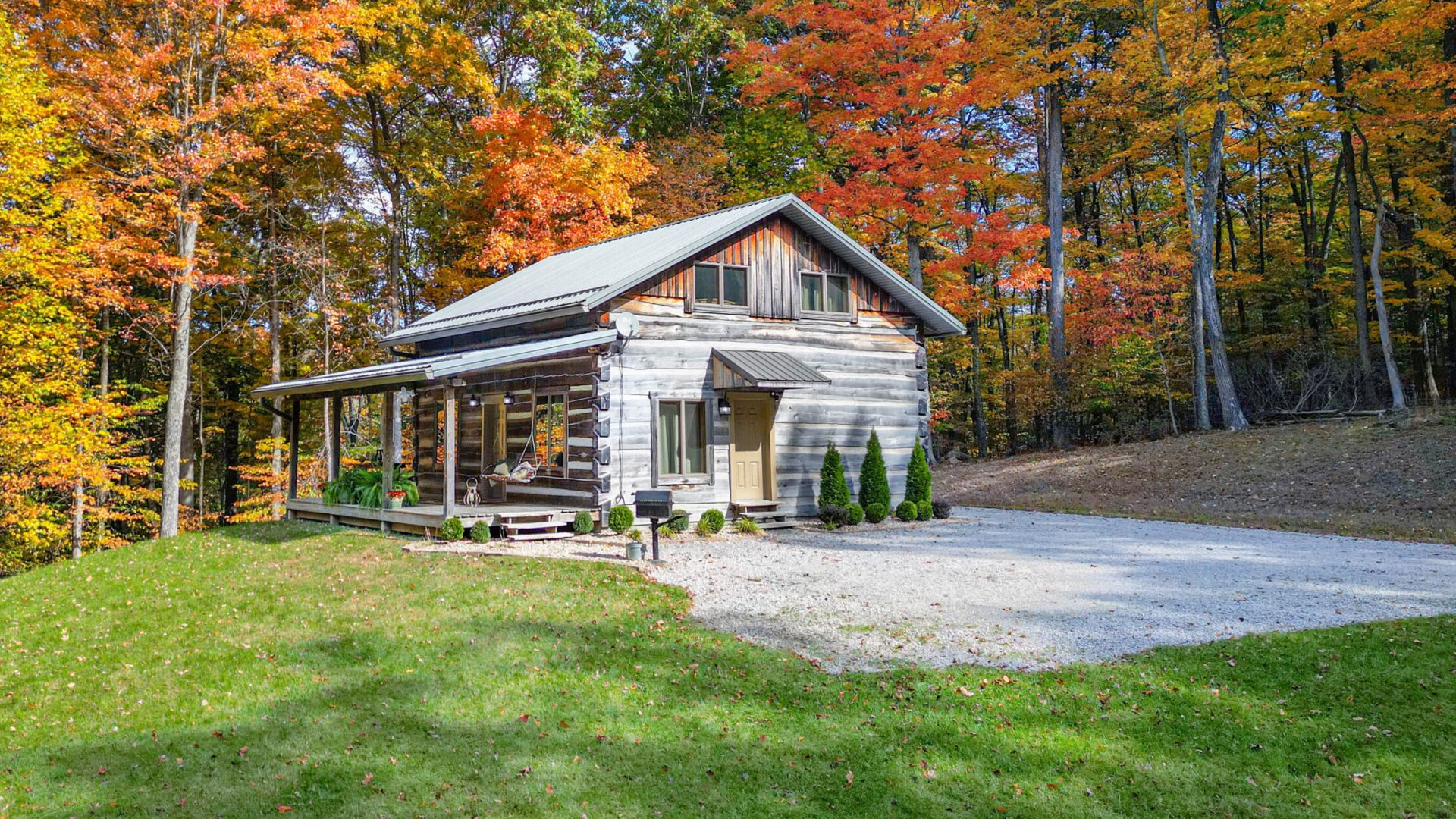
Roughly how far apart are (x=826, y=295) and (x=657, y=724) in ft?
39.1

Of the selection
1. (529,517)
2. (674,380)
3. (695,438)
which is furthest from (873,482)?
(529,517)

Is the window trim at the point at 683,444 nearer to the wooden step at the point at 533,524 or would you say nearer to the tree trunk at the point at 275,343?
the wooden step at the point at 533,524

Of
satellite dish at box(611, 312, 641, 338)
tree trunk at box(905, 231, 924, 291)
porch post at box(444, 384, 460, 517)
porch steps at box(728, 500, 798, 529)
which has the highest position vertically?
tree trunk at box(905, 231, 924, 291)

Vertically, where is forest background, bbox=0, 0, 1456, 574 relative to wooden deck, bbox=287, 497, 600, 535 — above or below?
above

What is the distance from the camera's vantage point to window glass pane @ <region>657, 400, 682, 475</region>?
15.1 meters

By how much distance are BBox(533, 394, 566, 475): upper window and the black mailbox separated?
3.73 m

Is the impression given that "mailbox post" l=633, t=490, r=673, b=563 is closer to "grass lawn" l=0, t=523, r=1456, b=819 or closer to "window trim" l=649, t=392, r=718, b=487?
"grass lawn" l=0, t=523, r=1456, b=819

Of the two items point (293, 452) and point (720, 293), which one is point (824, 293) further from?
point (293, 452)

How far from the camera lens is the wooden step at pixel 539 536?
551 inches

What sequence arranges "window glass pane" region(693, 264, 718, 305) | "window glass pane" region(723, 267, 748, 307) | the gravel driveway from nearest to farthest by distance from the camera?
1. the gravel driveway
2. "window glass pane" region(693, 264, 718, 305)
3. "window glass pane" region(723, 267, 748, 307)

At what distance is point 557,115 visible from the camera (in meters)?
25.2

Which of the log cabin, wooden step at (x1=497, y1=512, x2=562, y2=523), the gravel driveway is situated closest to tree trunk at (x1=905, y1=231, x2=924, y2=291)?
the log cabin

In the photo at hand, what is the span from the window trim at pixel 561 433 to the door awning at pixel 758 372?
8.64 ft

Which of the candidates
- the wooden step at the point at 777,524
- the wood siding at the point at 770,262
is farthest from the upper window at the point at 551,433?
the wooden step at the point at 777,524
